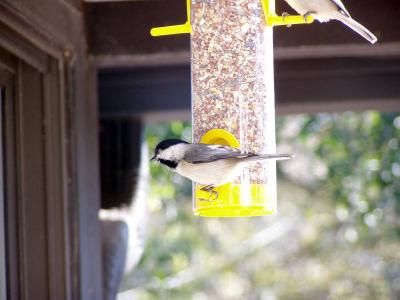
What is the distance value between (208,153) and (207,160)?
0.09ft

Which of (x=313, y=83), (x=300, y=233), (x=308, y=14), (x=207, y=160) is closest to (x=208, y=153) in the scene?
(x=207, y=160)

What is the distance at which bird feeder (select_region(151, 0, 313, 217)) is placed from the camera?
4.26 metres

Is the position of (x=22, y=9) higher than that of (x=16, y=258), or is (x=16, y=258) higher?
(x=22, y=9)

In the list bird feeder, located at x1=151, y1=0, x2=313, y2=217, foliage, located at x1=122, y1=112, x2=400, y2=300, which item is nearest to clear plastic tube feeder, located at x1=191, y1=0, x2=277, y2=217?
bird feeder, located at x1=151, y1=0, x2=313, y2=217

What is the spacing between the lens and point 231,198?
4211 mm

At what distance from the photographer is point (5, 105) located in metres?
4.84

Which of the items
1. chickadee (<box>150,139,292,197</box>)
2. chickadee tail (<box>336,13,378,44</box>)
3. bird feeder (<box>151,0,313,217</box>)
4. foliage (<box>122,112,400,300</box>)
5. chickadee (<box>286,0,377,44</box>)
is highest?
chickadee (<box>286,0,377,44</box>)

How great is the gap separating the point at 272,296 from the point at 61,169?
7.83 meters

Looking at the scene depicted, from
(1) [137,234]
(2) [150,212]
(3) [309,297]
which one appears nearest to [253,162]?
(1) [137,234]

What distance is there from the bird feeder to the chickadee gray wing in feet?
0.44

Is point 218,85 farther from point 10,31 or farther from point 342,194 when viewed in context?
point 342,194

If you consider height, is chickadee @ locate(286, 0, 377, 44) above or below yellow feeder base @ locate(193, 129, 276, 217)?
above

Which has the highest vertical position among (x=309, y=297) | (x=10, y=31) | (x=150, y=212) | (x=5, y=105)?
(x=10, y=31)

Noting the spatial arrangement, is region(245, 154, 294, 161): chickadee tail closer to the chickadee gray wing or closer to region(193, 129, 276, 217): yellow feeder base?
the chickadee gray wing
